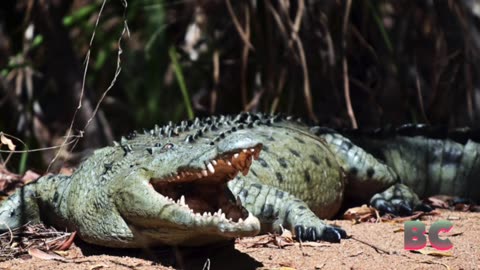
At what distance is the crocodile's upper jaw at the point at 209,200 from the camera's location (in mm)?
3457

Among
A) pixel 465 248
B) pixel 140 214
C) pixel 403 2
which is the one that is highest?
pixel 403 2

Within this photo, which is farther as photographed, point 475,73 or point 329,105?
point 329,105

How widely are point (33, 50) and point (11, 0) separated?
30.8 inches

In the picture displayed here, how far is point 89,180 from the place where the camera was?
4.37 m

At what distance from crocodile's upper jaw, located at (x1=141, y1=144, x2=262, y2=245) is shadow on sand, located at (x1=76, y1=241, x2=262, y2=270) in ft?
0.30

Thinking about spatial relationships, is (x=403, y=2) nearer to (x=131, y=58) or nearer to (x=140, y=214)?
(x=131, y=58)

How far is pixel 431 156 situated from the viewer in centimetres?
656

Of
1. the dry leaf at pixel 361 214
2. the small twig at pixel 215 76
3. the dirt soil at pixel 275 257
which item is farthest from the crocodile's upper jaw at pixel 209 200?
the small twig at pixel 215 76

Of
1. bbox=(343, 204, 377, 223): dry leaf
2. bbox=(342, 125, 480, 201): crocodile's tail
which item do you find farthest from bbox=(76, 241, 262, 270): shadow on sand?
bbox=(342, 125, 480, 201): crocodile's tail

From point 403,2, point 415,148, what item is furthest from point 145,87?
point 415,148

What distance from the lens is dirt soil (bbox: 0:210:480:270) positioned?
3.88 meters

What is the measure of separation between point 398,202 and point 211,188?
2.36 meters

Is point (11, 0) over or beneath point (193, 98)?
over
